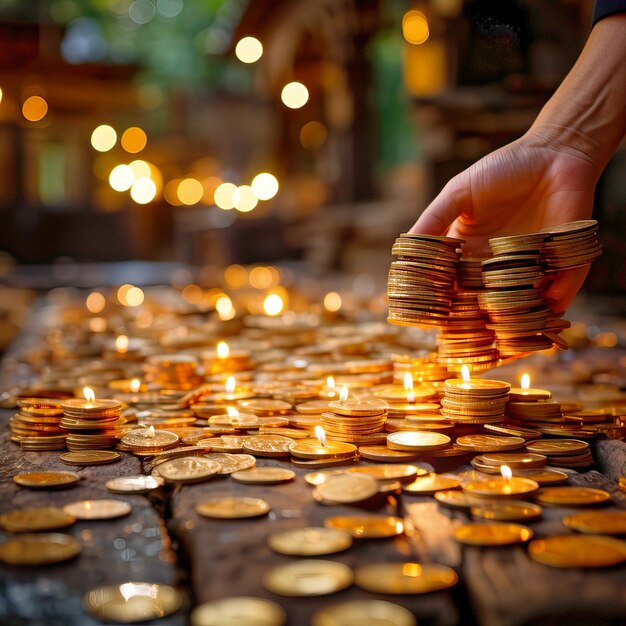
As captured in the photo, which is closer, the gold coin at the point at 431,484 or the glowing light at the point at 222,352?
the gold coin at the point at 431,484

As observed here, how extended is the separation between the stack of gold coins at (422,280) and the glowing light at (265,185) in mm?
13523

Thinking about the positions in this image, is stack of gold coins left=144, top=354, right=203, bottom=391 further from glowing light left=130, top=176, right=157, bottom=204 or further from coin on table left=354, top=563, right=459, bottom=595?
glowing light left=130, top=176, right=157, bottom=204

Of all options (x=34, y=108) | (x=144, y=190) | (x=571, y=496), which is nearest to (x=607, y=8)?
(x=571, y=496)

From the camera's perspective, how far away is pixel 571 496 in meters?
1.74

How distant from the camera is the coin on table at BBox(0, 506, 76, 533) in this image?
1566 millimetres

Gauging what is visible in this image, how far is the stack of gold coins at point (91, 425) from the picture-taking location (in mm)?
2273

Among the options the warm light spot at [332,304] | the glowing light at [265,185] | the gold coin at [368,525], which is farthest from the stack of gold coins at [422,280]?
the glowing light at [265,185]

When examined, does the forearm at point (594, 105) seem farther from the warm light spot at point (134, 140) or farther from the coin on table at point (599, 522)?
the warm light spot at point (134, 140)

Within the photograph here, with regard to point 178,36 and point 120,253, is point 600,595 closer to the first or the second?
point 120,253

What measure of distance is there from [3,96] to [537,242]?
25.1 metres

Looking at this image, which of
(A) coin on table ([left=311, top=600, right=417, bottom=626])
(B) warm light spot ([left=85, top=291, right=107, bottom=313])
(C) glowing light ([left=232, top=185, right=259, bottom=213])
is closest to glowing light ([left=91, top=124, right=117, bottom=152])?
(C) glowing light ([left=232, top=185, right=259, bottom=213])

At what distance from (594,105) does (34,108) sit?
25.6m

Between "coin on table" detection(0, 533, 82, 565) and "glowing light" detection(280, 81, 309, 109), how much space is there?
15.1m

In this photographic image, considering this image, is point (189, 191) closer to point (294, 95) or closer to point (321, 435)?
point (294, 95)
